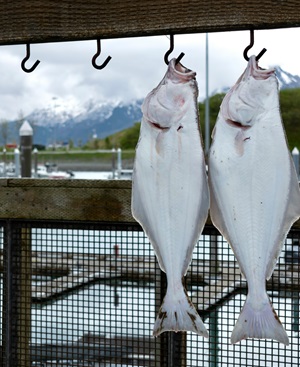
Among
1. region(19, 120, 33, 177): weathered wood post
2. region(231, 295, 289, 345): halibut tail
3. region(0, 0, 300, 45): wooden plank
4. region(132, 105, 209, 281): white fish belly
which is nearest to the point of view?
region(231, 295, 289, 345): halibut tail

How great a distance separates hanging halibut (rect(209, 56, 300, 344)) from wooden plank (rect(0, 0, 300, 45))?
283mm

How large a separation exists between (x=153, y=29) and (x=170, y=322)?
2.74ft

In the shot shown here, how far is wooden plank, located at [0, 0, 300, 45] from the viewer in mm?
1705

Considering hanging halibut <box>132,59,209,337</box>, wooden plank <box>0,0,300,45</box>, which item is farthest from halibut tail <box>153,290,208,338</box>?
wooden plank <box>0,0,300,45</box>

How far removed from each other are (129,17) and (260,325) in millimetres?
955

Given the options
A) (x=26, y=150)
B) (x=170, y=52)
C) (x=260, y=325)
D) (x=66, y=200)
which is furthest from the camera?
(x=26, y=150)

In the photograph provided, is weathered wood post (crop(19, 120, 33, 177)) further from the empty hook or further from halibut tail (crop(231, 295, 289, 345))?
halibut tail (crop(231, 295, 289, 345))

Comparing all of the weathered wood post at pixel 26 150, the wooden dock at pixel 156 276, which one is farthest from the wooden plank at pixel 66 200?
the weathered wood post at pixel 26 150

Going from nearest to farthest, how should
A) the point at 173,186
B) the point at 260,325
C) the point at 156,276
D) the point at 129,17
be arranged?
the point at 260,325 < the point at 173,186 < the point at 129,17 < the point at 156,276

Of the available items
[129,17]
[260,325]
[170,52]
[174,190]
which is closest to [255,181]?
[174,190]

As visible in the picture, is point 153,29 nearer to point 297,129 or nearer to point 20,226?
point 20,226

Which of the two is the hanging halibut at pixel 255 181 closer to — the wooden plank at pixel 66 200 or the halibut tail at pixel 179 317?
the halibut tail at pixel 179 317

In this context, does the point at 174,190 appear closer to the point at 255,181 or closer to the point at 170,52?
the point at 255,181

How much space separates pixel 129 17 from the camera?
1803 millimetres
